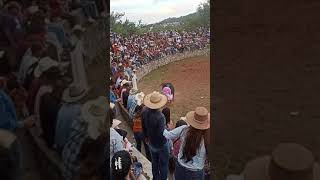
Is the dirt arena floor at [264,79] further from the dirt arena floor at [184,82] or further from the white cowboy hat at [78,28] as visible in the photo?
the dirt arena floor at [184,82]

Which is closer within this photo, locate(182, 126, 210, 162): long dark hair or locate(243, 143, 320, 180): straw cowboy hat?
locate(243, 143, 320, 180): straw cowboy hat

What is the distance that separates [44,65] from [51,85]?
134 millimetres

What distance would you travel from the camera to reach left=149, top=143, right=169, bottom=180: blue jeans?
168 inches

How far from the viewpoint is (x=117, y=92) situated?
33.3 ft

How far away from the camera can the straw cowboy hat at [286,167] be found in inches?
62.8

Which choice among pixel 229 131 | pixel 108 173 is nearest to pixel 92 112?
pixel 108 173

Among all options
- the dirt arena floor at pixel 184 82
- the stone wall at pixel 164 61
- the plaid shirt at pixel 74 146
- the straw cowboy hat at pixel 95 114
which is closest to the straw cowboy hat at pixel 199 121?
the straw cowboy hat at pixel 95 114

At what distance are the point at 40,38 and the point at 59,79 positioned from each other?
28 cm

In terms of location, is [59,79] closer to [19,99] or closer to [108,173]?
[19,99]

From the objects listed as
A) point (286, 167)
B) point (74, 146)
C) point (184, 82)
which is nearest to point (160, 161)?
point (74, 146)

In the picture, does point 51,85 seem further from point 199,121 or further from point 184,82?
point 184,82

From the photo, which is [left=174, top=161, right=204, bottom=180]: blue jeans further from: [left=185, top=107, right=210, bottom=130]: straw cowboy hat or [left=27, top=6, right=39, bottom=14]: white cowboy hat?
[left=27, top=6, right=39, bottom=14]: white cowboy hat

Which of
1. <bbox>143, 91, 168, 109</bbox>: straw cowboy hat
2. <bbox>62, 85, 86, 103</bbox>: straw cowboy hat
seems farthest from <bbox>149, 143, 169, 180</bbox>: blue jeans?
<bbox>62, 85, 86, 103</bbox>: straw cowboy hat

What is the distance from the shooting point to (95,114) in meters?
3.14
